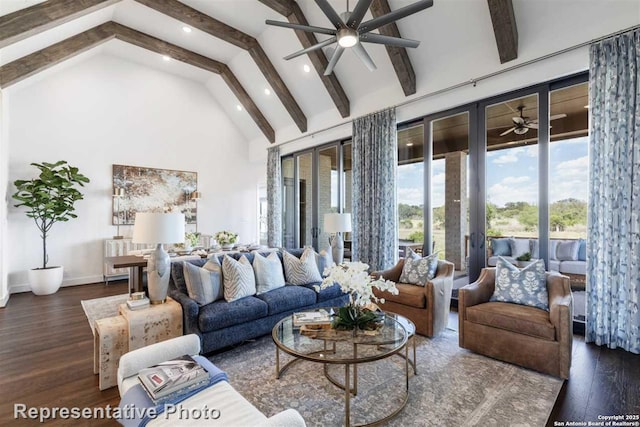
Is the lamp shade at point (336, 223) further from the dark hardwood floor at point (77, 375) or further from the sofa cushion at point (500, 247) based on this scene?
the sofa cushion at point (500, 247)

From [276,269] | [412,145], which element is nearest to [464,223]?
[412,145]

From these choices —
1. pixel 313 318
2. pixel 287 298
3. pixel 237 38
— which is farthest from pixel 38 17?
pixel 313 318

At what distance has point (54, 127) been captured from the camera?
5.89 m

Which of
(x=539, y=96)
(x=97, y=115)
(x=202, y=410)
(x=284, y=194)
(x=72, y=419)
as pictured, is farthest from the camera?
(x=284, y=194)

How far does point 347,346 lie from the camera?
85.5 inches

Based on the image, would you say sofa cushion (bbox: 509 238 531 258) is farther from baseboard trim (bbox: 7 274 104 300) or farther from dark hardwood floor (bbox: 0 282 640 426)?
baseboard trim (bbox: 7 274 104 300)

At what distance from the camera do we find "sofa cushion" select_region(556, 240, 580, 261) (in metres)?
3.65

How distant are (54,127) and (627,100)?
29.3ft

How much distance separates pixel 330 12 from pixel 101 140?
606 cm

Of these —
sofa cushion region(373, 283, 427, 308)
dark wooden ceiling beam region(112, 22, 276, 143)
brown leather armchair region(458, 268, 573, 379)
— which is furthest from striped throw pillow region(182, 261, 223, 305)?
dark wooden ceiling beam region(112, 22, 276, 143)

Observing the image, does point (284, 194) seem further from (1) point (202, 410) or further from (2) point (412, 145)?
(1) point (202, 410)

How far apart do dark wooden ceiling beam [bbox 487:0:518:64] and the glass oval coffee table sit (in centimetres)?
365

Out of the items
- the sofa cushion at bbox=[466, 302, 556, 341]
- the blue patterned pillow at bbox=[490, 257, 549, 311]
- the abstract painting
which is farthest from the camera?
the abstract painting

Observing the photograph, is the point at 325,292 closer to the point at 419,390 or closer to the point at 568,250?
the point at 419,390
